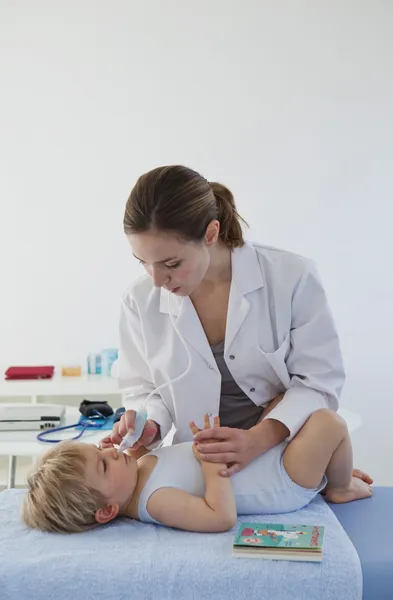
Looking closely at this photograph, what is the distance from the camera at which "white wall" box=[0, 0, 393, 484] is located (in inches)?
160

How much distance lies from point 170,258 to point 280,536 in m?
0.61

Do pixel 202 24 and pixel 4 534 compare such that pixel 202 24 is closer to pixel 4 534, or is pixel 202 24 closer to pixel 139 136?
pixel 139 136

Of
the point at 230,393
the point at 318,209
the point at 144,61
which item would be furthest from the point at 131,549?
the point at 144,61

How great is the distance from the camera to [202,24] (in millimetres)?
4125

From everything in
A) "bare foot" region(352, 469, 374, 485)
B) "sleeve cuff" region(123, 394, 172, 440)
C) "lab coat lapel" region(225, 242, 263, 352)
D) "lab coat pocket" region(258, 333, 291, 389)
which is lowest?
"bare foot" region(352, 469, 374, 485)

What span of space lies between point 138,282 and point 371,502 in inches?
30.9

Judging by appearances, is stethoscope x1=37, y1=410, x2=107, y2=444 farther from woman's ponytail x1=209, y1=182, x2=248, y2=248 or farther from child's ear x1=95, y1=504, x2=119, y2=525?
woman's ponytail x1=209, y1=182, x2=248, y2=248

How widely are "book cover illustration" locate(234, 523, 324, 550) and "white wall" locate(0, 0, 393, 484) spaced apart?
252 centimetres

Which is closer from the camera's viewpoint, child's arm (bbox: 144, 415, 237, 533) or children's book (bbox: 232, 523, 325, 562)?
children's book (bbox: 232, 523, 325, 562)

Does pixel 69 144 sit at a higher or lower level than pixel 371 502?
higher

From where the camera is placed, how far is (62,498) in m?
1.64

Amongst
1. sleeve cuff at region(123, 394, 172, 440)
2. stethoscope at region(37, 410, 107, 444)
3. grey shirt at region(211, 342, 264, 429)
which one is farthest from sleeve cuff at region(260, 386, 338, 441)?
stethoscope at region(37, 410, 107, 444)

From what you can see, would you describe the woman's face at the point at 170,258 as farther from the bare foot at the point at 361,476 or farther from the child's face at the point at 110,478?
the bare foot at the point at 361,476

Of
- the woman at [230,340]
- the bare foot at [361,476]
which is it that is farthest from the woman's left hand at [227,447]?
the bare foot at [361,476]
